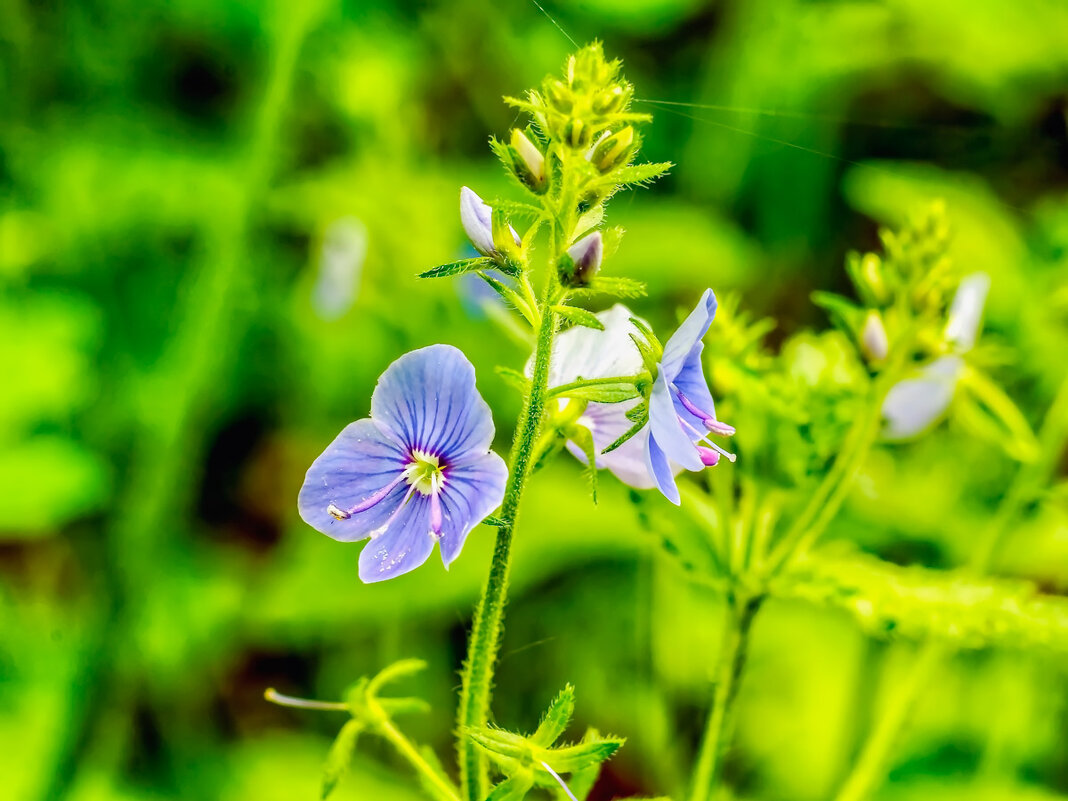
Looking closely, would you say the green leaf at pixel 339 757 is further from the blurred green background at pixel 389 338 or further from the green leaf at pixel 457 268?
the blurred green background at pixel 389 338

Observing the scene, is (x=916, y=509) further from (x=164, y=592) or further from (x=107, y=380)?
(x=107, y=380)

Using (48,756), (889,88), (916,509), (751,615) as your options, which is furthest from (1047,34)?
(48,756)

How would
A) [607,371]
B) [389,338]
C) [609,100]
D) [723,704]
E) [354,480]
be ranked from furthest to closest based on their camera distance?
[389,338] < [723,704] < [607,371] < [354,480] < [609,100]

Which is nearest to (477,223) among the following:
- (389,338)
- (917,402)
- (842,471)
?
(842,471)

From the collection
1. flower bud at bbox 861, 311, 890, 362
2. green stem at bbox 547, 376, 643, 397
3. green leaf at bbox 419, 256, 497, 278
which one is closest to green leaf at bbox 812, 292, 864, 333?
flower bud at bbox 861, 311, 890, 362

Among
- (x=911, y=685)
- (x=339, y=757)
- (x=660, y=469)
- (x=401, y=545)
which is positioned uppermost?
(x=660, y=469)

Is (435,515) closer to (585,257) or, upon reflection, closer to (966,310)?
(585,257)

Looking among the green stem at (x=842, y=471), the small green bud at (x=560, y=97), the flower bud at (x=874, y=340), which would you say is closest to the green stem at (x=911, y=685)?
the green stem at (x=842, y=471)
